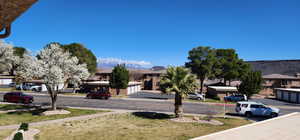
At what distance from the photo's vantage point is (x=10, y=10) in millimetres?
3951

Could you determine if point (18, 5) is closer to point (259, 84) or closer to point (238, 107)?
point (238, 107)

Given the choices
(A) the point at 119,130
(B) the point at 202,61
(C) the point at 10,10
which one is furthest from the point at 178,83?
(B) the point at 202,61

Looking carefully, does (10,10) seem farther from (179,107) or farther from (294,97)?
(294,97)

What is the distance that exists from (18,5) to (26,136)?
39.2 feet

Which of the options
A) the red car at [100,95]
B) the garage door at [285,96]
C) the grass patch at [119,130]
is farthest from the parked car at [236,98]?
the red car at [100,95]

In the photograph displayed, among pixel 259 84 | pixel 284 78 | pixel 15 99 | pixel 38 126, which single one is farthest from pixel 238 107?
pixel 284 78

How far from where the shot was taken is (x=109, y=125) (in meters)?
16.7

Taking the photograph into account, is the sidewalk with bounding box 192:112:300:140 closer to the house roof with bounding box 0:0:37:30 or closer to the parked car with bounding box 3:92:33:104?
the house roof with bounding box 0:0:37:30

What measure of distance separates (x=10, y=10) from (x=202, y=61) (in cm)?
4612

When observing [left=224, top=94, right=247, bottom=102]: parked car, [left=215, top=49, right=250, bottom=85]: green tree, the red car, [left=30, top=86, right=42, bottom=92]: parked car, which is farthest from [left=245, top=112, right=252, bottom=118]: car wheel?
[left=30, top=86, right=42, bottom=92]: parked car

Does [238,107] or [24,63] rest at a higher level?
[24,63]

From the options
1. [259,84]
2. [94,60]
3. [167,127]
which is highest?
[94,60]

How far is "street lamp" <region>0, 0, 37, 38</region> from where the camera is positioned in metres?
3.73

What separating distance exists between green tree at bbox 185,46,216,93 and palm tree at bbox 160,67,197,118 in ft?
90.2
